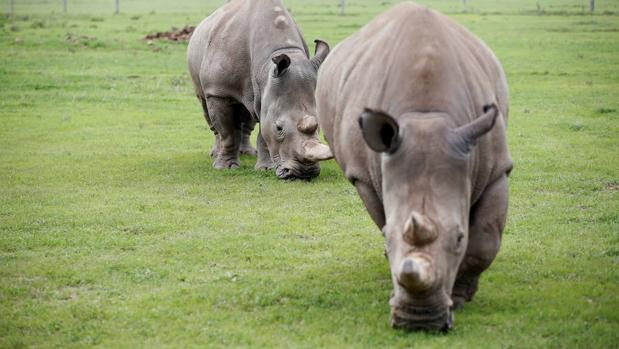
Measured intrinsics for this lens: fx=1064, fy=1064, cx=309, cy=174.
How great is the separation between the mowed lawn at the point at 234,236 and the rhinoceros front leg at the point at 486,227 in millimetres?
402

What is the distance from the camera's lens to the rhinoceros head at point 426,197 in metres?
6.36

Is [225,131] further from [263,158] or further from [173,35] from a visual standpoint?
[173,35]

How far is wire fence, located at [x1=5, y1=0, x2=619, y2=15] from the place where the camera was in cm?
3803

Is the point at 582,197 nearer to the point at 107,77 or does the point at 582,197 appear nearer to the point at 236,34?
the point at 236,34

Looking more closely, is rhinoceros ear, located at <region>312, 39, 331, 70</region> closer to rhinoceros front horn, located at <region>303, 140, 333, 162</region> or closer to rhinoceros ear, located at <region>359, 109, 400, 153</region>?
rhinoceros front horn, located at <region>303, 140, 333, 162</region>

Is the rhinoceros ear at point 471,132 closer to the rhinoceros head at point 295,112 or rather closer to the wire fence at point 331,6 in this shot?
the rhinoceros head at point 295,112

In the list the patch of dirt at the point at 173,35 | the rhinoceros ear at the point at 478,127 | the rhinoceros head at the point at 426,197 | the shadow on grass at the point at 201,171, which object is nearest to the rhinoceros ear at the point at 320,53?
the shadow on grass at the point at 201,171

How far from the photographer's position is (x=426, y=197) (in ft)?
21.3

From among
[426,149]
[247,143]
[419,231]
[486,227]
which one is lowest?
[247,143]

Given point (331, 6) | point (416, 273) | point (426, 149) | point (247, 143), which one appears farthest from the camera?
point (331, 6)

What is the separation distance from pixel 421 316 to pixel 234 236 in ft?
12.8

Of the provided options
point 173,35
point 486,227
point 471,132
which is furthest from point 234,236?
point 173,35

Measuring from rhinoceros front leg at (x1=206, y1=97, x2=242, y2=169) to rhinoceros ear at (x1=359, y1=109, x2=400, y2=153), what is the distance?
7.33 meters

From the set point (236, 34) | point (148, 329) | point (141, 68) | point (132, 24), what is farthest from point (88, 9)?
point (148, 329)
